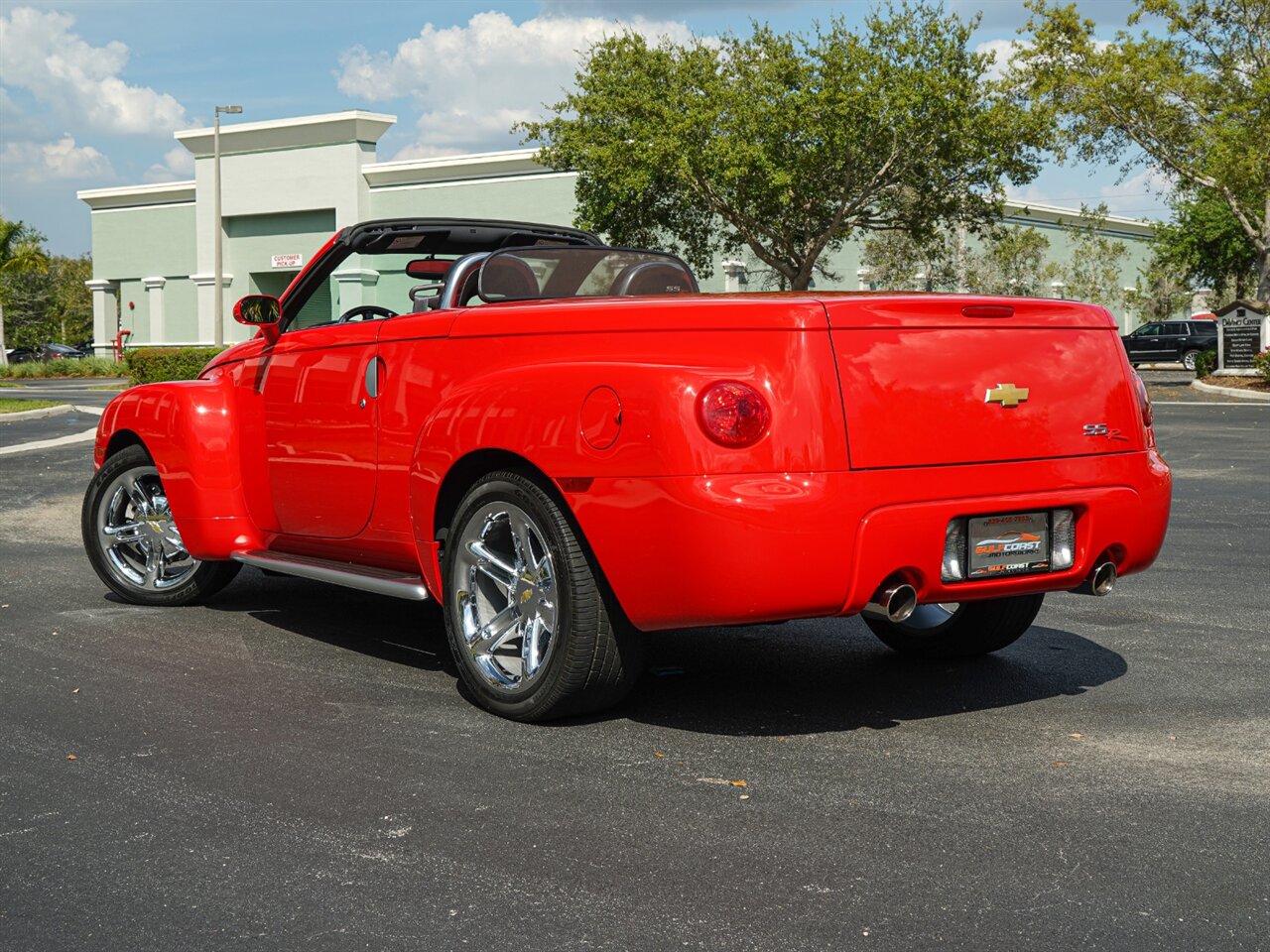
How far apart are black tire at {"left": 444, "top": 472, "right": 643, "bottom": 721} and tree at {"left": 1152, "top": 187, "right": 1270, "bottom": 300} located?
53259 millimetres

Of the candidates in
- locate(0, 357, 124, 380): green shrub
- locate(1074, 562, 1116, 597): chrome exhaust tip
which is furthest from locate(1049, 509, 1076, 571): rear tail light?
locate(0, 357, 124, 380): green shrub

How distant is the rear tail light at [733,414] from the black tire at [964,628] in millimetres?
1850

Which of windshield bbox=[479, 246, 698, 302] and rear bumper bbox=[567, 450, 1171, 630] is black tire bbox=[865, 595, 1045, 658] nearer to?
rear bumper bbox=[567, 450, 1171, 630]

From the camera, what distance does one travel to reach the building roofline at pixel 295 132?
5034cm

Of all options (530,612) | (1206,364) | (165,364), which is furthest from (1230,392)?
(530,612)

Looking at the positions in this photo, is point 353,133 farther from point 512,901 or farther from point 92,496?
point 512,901

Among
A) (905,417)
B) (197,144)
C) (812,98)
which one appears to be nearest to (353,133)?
(197,144)

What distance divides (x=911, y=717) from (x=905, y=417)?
1142mm

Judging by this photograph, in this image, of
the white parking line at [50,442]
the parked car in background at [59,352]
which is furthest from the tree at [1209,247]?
the parked car in background at [59,352]

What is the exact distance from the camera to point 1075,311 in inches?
195

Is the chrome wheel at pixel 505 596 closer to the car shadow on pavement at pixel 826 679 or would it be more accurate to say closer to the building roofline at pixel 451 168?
the car shadow on pavement at pixel 826 679

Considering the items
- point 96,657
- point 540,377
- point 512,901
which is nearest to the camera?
point 512,901

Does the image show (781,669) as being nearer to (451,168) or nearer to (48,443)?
(48,443)

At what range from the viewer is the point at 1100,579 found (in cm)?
489
